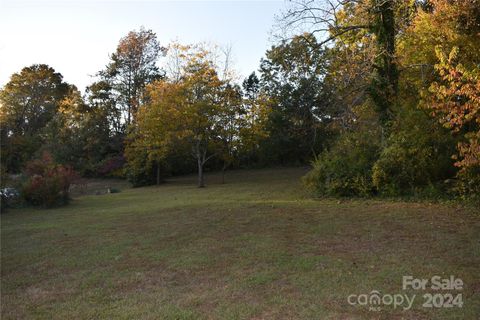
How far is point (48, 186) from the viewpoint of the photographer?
1373cm

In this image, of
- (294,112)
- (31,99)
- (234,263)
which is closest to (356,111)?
(234,263)

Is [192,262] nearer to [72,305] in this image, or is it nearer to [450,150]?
[72,305]

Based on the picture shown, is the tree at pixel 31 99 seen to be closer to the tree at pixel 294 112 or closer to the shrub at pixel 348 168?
the tree at pixel 294 112

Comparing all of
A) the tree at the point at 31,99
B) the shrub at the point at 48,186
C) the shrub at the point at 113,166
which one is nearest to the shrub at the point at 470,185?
the shrub at the point at 48,186

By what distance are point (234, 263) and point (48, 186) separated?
Answer: 1036 centimetres

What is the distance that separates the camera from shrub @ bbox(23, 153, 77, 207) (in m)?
13.7

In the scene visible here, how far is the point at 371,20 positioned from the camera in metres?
13.5

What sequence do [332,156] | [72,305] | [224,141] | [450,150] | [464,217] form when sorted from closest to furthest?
[72,305] → [464,217] → [450,150] → [332,156] → [224,141]

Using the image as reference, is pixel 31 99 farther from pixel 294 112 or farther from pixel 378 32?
pixel 378 32

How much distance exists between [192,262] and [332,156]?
9.64 m

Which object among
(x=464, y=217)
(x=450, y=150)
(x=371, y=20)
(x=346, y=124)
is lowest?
(x=464, y=217)

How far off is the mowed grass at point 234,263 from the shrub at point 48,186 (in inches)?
150

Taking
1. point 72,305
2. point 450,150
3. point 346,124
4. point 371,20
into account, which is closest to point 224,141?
point 346,124

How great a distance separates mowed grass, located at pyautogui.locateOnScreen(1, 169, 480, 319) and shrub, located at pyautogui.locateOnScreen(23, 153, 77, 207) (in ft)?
12.5
